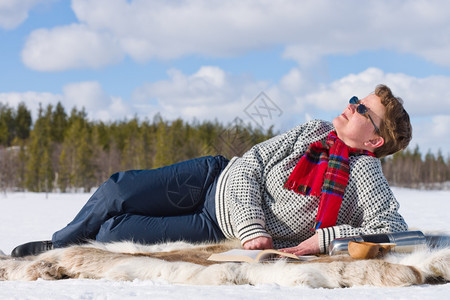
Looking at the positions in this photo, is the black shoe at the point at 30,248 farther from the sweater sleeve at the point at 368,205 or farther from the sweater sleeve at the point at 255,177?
the sweater sleeve at the point at 368,205

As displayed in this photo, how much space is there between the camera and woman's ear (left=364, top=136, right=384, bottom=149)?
303cm

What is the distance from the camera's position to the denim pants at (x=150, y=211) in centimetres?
319

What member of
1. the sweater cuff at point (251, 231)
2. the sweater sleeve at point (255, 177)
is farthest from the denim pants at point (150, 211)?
the sweater cuff at point (251, 231)

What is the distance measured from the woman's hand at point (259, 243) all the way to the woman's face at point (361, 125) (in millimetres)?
790

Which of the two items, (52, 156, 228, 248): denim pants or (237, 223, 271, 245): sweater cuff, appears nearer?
(237, 223, 271, 245): sweater cuff

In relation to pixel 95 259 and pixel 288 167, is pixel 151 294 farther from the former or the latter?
pixel 288 167

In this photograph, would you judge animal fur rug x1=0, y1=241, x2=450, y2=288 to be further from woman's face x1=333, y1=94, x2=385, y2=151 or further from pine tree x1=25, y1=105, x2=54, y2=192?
pine tree x1=25, y1=105, x2=54, y2=192

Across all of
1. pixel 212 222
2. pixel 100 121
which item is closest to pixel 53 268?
pixel 212 222

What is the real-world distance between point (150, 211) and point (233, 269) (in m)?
1.13

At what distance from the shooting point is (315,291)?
206 cm

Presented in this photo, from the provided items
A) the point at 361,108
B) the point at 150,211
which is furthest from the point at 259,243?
the point at 361,108

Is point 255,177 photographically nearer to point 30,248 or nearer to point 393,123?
point 393,123

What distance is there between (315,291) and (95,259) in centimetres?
114

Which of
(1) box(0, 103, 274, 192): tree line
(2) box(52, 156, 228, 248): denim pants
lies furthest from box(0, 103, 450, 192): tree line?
(2) box(52, 156, 228, 248): denim pants
